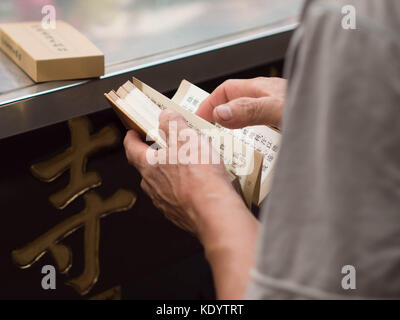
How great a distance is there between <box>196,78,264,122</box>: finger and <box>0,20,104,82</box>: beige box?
280 millimetres

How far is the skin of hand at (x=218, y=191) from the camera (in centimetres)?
77

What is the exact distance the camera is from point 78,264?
1.43 m

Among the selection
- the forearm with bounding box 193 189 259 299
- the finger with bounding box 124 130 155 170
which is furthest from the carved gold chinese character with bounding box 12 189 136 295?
the forearm with bounding box 193 189 259 299

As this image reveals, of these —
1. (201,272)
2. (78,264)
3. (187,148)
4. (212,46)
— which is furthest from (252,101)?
(201,272)

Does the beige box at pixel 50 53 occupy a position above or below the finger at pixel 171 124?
above

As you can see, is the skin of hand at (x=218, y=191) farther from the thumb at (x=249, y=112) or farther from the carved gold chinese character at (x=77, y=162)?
the carved gold chinese character at (x=77, y=162)

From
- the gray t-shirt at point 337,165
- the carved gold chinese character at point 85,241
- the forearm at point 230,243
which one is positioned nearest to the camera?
the gray t-shirt at point 337,165

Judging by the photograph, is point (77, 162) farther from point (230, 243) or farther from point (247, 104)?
point (230, 243)

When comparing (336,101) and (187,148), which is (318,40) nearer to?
(336,101)

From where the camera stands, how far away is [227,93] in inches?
47.5

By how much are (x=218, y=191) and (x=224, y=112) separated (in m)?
0.20

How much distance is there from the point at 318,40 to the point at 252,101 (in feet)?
1.86

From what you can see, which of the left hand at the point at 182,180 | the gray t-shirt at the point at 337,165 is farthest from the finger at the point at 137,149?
the gray t-shirt at the point at 337,165

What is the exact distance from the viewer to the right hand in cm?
103
